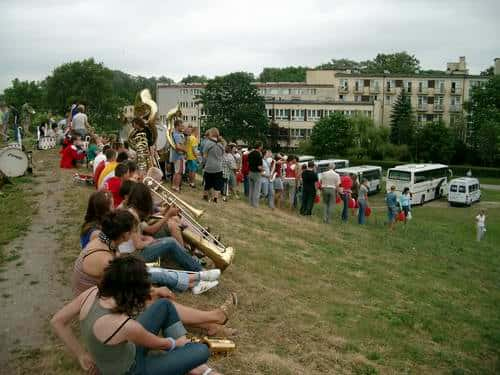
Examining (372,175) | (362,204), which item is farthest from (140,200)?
(372,175)

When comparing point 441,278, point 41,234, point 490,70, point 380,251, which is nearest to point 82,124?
point 41,234

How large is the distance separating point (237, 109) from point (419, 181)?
132ft

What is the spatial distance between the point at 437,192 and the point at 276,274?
3291 centimetres

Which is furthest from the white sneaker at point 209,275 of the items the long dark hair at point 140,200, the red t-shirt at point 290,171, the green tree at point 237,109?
the green tree at point 237,109

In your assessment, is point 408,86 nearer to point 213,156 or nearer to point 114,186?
point 213,156

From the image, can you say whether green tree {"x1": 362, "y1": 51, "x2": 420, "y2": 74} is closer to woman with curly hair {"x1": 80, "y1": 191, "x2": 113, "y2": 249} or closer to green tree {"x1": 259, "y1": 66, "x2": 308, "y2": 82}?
green tree {"x1": 259, "y1": 66, "x2": 308, "y2": 82}

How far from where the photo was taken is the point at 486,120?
2480 inches

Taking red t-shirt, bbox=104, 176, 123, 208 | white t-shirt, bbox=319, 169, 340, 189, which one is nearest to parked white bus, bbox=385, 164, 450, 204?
white t-shirt, bbox=319, 169, 340, 189

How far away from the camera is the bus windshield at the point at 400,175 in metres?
36.5

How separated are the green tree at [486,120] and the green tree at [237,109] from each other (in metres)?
26.3

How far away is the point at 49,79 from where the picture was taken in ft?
252

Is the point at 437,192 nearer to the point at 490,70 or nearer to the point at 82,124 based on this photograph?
the point at 82,124

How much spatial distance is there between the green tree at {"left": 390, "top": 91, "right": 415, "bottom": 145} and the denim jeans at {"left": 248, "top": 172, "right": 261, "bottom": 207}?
54.0 m

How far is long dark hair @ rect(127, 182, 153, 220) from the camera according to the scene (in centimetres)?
713
